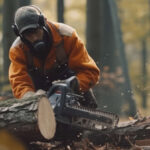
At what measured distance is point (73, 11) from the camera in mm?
19875

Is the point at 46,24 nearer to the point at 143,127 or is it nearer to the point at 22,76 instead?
the point at 22,76

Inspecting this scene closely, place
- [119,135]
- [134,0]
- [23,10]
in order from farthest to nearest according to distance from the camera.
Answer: [134,0] < [119,135] < [23,10]

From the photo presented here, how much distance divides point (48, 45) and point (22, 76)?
0.52 meters

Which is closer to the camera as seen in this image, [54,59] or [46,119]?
[46,119]

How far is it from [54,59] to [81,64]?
14.3 inches

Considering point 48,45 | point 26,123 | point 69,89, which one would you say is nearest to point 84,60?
point 48,45

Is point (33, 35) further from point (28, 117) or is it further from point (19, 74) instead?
point (28, 117)

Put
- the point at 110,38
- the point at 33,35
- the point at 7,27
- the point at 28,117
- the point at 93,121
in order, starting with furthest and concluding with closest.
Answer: the point at 110,38 < the point at 7,27 < the point at 33,35 < the point at 93,121 < the point at 28,117

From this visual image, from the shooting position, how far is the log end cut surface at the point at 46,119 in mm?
4738

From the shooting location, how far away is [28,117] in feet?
15.3

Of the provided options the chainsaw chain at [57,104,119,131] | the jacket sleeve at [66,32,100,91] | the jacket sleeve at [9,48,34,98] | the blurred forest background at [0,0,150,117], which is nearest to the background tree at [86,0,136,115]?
the blurred forest background at [0,0,150,117]

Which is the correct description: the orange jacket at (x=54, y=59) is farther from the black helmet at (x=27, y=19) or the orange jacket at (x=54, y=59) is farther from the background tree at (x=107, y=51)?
the background tree at (x=107, y=51)

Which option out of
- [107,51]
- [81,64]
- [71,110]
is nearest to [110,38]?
[107,51]

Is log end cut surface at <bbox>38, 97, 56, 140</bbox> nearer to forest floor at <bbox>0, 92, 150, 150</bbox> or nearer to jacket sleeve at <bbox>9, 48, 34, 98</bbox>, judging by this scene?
forest floor at <bbox>0, 92, 150, 150</bbox>
